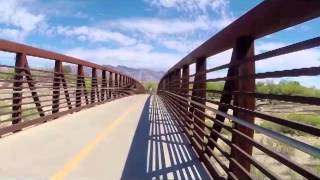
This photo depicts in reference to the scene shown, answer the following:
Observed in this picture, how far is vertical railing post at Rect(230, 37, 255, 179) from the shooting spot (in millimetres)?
6758

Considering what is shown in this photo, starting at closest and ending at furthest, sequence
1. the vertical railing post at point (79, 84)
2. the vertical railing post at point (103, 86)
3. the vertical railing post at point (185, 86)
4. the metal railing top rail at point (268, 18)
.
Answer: the metal railing top rail at point (268, 18)
the vertical railing post at point (185, 86)
the vertical railing post at point (79, 84)
the vertical railing post at point (103, 86)

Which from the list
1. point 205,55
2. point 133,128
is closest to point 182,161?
point 205,55

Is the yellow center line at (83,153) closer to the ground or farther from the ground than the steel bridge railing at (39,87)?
closer to the ground

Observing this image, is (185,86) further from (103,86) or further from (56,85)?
(103,86)

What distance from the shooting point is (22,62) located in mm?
13766

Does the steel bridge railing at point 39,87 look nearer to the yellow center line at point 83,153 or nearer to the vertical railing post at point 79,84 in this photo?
the vertical railing post at point 79,84

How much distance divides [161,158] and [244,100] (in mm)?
3471

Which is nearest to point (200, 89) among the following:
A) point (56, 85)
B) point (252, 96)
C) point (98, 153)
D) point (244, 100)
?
point (98, 153)

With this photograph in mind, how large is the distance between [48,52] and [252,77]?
35.1 ft

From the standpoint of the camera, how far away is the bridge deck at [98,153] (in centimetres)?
859

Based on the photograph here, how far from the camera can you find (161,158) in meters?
10.1

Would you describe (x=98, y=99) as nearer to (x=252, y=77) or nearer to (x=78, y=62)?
(x=78, y=62)

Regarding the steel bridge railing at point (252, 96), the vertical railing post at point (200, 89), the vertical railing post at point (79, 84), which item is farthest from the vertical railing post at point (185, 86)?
the vertical railing post at point (79, 84)

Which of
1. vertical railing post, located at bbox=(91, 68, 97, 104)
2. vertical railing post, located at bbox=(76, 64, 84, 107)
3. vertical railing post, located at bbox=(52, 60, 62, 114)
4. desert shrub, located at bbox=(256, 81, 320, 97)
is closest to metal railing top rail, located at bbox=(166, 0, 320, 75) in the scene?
desert shrub, located at bbox=(256, 81, 320, 97)
